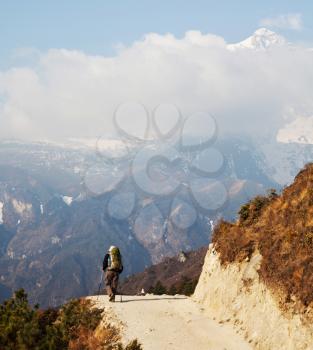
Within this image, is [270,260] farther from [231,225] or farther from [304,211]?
[231,225]

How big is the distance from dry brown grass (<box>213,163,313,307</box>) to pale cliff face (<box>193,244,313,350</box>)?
73 cm

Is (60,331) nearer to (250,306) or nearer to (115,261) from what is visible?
(115,261)

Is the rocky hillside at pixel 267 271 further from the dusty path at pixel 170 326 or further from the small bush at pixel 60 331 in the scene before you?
the small bush at pixel 60 331

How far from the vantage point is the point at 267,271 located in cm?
2917

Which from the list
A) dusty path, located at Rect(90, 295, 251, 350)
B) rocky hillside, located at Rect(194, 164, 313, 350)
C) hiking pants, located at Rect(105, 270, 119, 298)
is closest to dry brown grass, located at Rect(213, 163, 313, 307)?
rocky hillside, located at Rect(194, 164, 313, 350)

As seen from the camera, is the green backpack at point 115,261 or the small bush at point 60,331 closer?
the small bush at point 60,331

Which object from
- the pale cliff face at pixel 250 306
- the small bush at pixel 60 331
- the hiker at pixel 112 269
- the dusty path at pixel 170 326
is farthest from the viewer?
the hiker at pixel 112 269

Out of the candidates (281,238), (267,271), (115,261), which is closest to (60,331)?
(115,261)

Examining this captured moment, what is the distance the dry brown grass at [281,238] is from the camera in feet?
87.2

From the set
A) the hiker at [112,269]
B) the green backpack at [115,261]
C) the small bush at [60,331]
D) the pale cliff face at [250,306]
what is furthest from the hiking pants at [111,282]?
the pale cliff face at [250,306]

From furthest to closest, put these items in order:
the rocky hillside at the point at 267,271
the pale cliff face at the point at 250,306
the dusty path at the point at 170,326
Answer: the dusty path at the point at 170,326
the rocky hillside at the point at 267,271
the pale cliff face at the point at 250,306

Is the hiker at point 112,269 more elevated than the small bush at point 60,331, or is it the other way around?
the hiker at point 112,269

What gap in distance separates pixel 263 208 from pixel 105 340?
1513cm

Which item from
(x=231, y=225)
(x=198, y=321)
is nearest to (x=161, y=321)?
(x=198, y=321)
